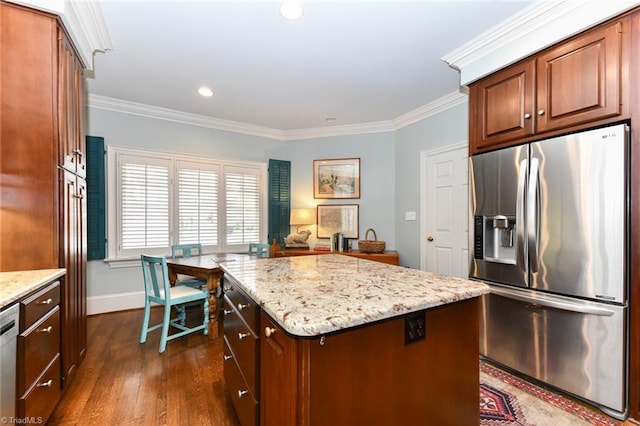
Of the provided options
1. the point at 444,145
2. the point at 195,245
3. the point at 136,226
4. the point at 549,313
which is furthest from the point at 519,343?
the point at 136,226

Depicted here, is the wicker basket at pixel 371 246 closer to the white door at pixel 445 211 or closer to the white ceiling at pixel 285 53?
the white door at pixel 445 211

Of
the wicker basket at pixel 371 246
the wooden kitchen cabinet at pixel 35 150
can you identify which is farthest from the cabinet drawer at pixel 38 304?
the wicker basket at pixel 371 246

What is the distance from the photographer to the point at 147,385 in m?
2.09

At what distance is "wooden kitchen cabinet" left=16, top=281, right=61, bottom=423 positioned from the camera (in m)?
1.31

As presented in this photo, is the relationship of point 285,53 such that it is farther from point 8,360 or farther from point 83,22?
point 8,360

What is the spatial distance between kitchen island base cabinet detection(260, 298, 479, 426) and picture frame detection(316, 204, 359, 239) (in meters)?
3.25

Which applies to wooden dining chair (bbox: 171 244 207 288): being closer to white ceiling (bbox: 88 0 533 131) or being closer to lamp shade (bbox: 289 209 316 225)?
lamp shade (bbox: 289 209 316 225)

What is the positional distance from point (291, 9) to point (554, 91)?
1.86 m

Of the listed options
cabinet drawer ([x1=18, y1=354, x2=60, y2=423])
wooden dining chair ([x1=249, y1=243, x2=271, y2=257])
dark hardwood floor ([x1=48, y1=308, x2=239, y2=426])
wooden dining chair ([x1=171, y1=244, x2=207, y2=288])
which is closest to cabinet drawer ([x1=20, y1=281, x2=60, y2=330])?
cabinet drawer ([x1=18, y1=354, x2=60, y2=423])

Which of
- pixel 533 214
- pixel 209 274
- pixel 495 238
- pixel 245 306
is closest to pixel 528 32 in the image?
pixel 533 214

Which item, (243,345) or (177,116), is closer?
(243,345)

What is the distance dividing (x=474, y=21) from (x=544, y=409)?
2.70 metres

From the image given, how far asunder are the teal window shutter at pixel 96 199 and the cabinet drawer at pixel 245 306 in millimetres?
2766

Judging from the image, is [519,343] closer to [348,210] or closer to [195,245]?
[348,210]
